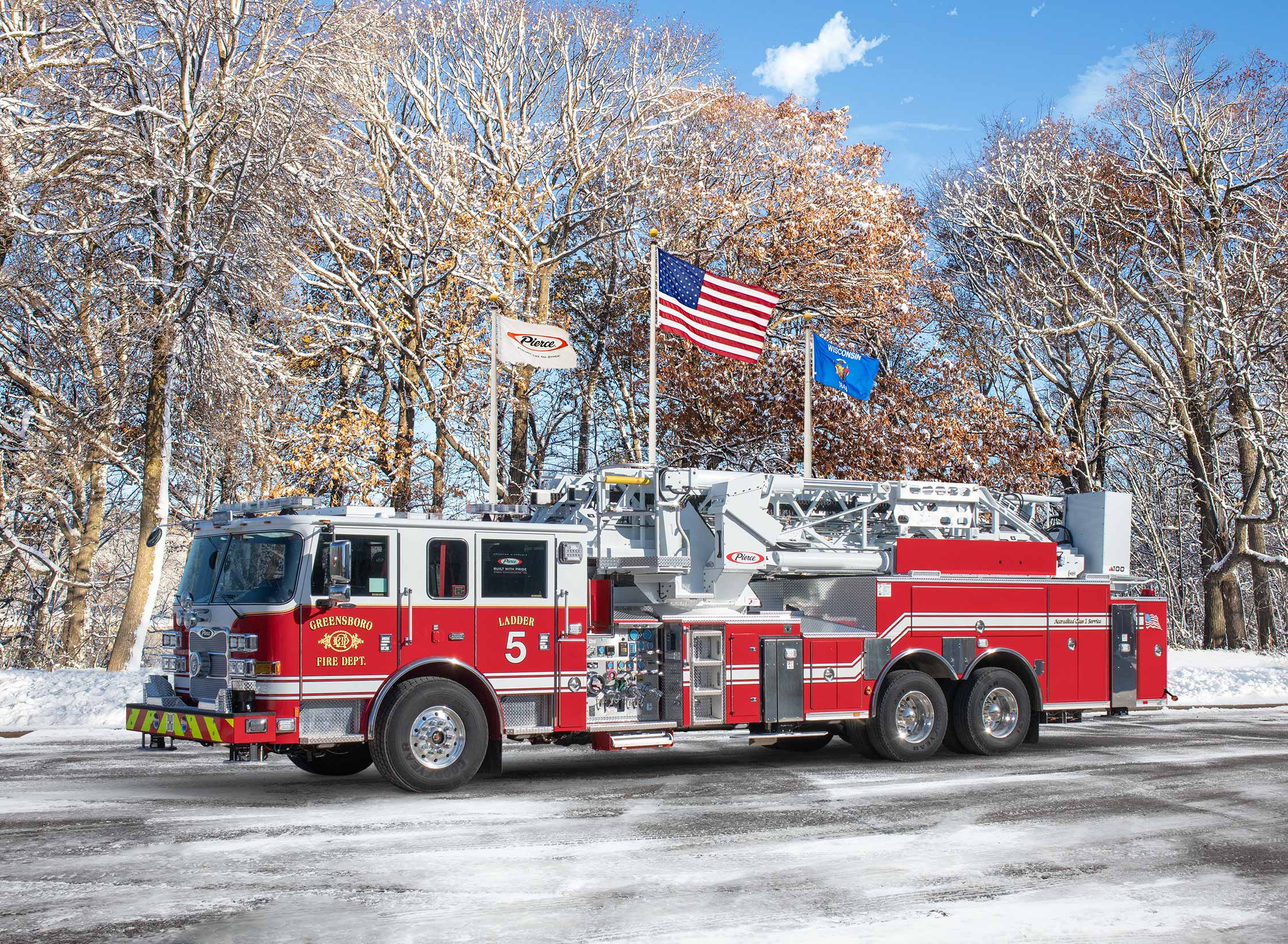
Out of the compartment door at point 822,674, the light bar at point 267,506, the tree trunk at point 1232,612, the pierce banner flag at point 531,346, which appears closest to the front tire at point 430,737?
the light bar at point 267,506

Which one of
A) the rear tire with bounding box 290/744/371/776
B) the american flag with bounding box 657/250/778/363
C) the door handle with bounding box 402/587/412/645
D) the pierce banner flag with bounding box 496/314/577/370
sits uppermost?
the american flag with bounding box 657/250/778/363

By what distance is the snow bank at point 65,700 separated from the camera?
16656 millimetres

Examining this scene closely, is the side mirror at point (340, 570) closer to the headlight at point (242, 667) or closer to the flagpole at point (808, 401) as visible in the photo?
the headlight at point (242, 667)

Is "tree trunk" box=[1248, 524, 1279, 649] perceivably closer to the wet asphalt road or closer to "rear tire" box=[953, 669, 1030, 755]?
"rear tire" box=[953, 669, 1030, 755]

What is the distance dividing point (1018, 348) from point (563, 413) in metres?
12.3

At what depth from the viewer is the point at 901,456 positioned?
29531 millimetres

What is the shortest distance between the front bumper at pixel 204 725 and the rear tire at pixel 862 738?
253 inches

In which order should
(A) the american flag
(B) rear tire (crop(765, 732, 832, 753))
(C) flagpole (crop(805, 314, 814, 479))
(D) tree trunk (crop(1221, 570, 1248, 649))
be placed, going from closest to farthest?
(B) rear tire (crop(765, 732, 832, 753)) → (C) flagpole (crop(805, 314, 814, 479)) → (A) the american flag → (D) tree trunk (crop(1221, 570, 1248, 649))

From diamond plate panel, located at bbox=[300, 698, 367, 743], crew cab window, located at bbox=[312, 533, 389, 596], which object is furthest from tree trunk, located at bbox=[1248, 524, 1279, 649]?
diamond plate panel, located at bbox=[300, 698, 367, 743]

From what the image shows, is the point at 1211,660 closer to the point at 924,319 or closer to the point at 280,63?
the point at 924,319

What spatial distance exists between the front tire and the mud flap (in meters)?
0.16

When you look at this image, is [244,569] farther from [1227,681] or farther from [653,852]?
[1227,681]

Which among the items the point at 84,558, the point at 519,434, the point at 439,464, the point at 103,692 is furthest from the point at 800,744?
the point at 84,558

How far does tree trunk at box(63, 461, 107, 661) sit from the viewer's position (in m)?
26.2
